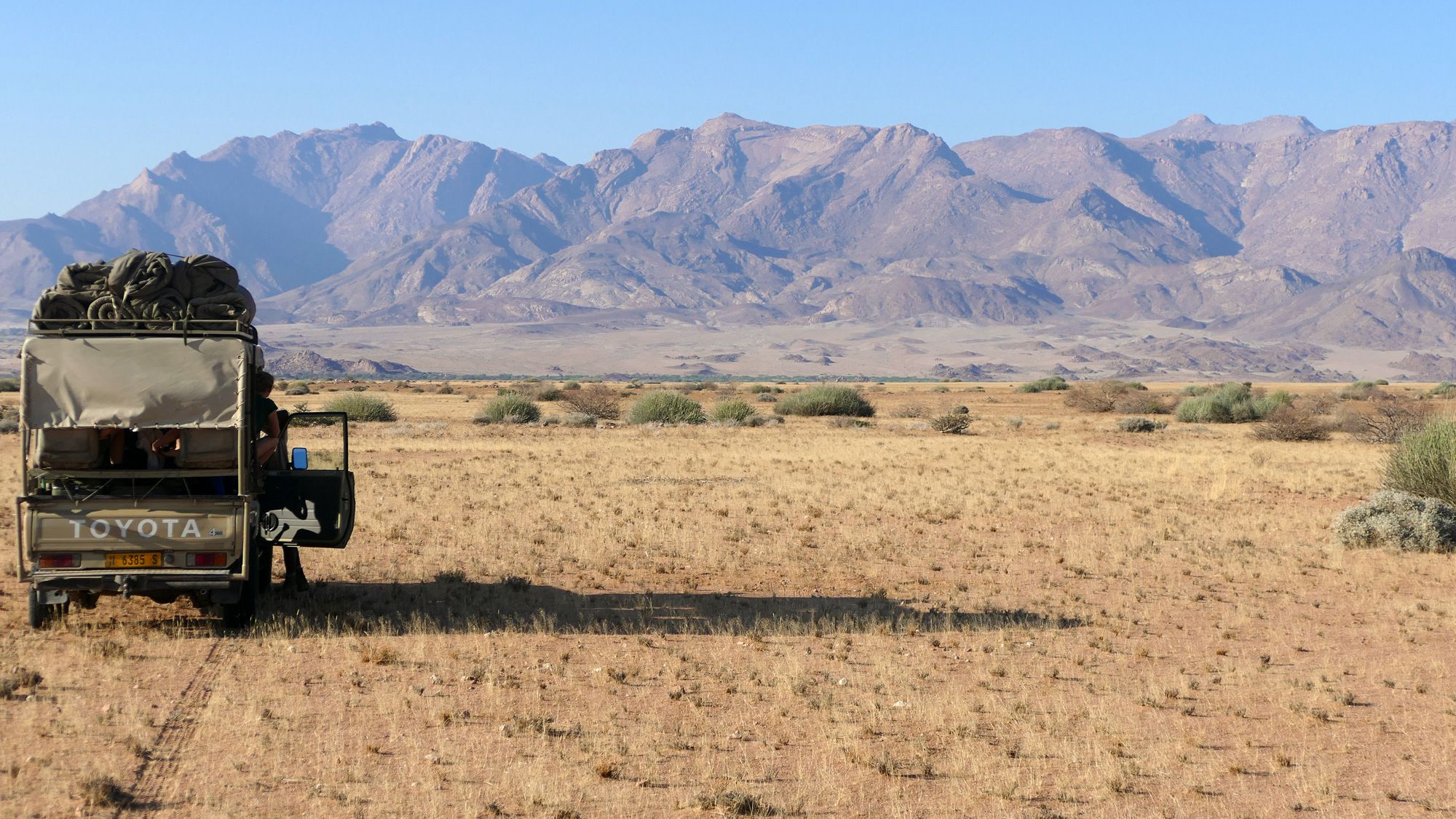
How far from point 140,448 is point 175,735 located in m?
3.13

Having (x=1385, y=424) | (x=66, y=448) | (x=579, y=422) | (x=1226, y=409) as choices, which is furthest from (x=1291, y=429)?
(x=66, y=448)

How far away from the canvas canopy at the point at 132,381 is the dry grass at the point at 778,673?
6.10 feet

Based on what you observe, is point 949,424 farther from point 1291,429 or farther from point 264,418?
point 264,418

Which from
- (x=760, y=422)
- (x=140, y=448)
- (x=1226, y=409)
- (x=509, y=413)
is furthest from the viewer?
(x=1226, y=409)

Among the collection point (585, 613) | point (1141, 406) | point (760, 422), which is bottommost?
point (1141, 406)

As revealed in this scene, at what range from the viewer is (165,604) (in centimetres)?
1234

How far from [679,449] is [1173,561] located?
17.8 m

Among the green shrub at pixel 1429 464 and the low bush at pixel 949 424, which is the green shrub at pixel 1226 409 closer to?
the low bush at pixel 949 424

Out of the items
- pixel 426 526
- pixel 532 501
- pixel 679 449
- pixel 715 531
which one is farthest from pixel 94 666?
pixel 679 449

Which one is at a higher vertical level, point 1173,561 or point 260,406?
point 260,406

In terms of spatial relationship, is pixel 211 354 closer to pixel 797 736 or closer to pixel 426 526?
pixel 797 736

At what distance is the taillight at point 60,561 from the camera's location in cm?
1019

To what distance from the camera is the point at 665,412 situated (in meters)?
45.7

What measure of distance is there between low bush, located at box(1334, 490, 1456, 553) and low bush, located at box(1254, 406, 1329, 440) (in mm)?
20750
